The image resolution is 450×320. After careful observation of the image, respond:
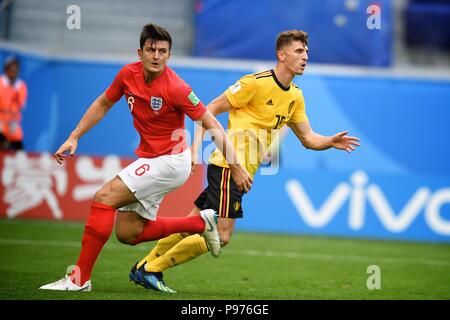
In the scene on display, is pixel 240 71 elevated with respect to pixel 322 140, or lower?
elevated

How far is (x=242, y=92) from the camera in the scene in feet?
25.0

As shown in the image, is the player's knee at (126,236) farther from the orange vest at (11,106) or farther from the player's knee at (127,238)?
the orange vest at (11,106)

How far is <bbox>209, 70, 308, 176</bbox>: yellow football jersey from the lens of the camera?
25.0ft

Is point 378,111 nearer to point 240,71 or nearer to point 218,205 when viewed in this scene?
point 240,71

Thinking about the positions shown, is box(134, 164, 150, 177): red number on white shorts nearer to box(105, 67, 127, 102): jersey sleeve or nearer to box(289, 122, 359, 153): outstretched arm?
box(105, 67, 127, 102): jersey sleeve

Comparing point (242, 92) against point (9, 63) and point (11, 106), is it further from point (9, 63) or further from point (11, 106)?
point (11, 106)

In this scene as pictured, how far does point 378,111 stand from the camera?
51.7ft

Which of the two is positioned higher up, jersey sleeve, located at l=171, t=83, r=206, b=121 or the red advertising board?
jersey sleeve, located at l=171, t=83, r=206, b=121

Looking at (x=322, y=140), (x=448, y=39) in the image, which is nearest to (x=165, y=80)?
(x=322, y=140)

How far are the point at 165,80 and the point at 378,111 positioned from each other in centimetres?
965

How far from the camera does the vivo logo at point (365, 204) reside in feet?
44.9

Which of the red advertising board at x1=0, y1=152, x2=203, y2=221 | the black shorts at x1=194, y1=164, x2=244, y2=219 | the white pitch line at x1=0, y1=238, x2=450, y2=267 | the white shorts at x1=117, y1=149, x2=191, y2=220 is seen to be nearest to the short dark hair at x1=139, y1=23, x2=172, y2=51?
the white shorts at x1=117, y1=149, x2=191, y2=220

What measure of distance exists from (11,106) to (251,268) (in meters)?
6.84

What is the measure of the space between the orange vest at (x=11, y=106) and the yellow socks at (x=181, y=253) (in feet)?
25.8
